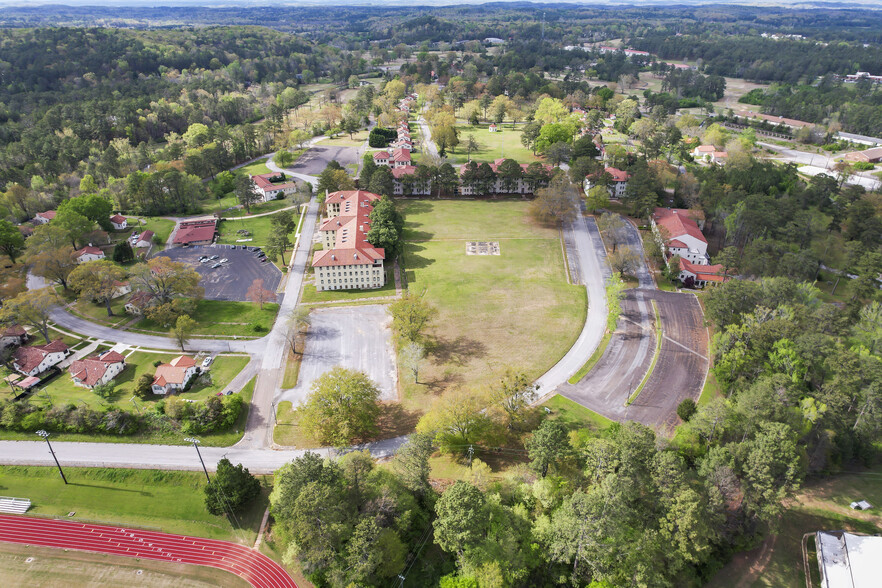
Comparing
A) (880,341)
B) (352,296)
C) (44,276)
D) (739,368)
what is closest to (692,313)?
(739,368)

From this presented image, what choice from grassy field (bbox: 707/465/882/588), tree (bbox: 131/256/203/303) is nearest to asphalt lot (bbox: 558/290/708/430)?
grassy field (bbox: 707/465/882/588)

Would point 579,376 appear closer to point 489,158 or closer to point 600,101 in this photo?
point 489,158

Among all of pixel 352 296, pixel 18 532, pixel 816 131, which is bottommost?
pixel 18 532

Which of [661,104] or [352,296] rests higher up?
[661,104]

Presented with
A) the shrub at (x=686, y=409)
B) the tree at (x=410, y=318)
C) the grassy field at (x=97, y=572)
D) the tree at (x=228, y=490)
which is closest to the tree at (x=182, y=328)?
the tree at (x=228, y=490)

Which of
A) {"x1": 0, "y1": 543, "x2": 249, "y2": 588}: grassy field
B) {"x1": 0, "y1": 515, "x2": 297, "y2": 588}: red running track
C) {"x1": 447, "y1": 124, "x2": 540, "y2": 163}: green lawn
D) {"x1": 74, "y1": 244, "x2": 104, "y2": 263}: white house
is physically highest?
{"x1": 447, "y1": 124, "x2": 540, "y2": 163}: green lawn

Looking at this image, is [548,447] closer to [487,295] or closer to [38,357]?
[487,295]

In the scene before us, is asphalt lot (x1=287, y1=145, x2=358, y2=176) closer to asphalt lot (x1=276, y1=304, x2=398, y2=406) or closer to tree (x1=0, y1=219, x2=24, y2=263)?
tree (x1=0, y1=219, x2=24, y2=263)
